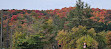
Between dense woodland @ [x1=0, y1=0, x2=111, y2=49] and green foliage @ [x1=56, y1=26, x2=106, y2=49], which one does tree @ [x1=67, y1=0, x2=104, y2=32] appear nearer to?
dense woodland @ [x1=0, y1=0, x2=111, y2=49]

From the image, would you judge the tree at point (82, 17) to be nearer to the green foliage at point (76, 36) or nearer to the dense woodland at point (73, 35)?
the dense woodland at point (73, 35)

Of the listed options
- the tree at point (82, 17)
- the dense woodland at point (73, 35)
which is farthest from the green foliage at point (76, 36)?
the tree at point (82, 17)

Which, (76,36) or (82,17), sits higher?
(82,17)

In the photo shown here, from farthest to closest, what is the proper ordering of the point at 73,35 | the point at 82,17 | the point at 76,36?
the point at 82,17
the point at 73,35
the point at 76,36

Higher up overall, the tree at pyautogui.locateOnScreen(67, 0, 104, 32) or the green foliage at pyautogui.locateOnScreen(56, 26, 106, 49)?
the tree at pyautogui.locateOnScreen(67, 0, 104, 32)

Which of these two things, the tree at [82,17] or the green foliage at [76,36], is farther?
the tree at [82,17]

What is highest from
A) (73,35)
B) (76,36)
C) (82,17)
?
(82,17)

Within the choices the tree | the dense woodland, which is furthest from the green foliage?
the tree

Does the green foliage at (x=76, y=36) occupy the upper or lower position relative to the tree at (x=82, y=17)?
lower

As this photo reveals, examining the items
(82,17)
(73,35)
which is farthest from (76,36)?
(82,17)

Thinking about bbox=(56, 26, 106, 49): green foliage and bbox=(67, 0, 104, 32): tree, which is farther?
bbox=(67, 0, 104, 32): tree

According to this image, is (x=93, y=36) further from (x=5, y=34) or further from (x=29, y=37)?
(x=5, y=34)

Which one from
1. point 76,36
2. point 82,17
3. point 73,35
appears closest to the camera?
point 76,36

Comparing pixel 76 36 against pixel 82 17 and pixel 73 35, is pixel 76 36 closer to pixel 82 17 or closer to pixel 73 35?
pixel 73 35
